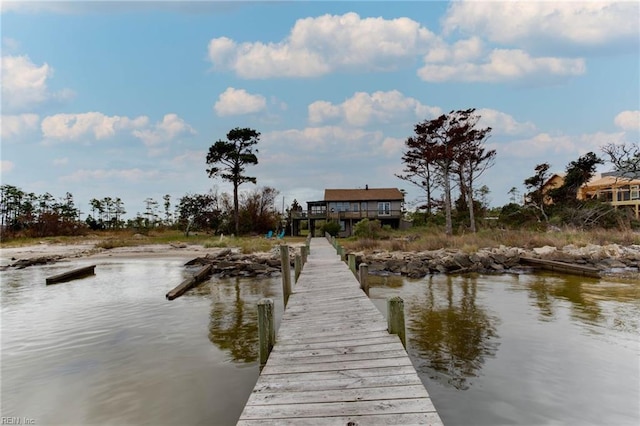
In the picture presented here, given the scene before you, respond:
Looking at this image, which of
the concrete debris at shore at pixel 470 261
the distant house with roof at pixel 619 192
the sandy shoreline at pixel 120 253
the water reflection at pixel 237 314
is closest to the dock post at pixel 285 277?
the water reflection at pixel 237 314

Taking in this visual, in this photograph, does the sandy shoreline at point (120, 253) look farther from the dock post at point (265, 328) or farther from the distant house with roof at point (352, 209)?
the dock post at point (265, 328)

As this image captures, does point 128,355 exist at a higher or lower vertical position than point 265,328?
lower

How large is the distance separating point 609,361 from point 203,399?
293 inches

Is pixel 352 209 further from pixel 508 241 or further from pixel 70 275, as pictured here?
pixel 70 275

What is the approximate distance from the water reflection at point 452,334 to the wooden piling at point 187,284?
8334 mm

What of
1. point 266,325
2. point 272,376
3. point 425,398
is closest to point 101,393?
point 266,325

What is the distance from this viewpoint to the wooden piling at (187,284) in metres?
14.2

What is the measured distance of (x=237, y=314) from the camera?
1177cm

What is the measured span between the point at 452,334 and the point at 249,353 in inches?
187

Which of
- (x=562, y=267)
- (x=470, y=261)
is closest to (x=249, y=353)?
(x=470, y=261)

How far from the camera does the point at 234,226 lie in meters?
42.2

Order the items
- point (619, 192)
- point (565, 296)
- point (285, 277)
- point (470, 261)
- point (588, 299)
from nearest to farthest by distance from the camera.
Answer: point (285, 277), point (588, 299), point (565, 296), point (470, 261), point (619, 192)

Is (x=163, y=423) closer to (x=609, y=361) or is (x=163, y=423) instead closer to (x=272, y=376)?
(x=272, y=376)

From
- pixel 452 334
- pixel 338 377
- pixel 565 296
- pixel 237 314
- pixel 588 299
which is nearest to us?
pixel 338 377
